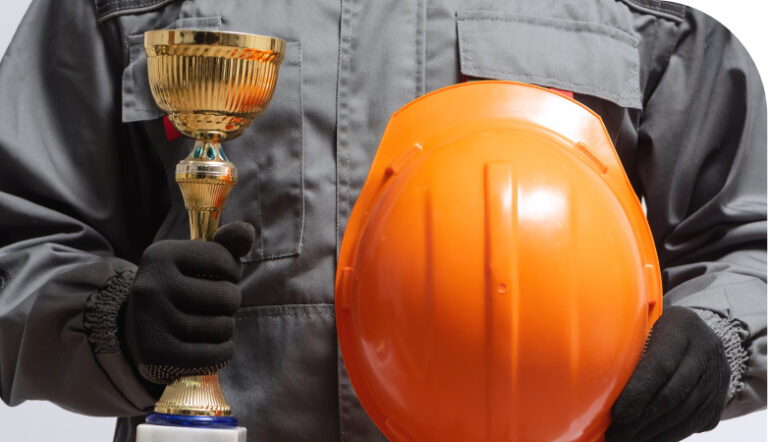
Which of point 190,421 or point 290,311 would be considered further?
point 290,311

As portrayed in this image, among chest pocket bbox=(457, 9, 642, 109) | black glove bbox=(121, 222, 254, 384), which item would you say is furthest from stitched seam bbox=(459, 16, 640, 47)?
black glove bbox=(121, 222, 254, 384)

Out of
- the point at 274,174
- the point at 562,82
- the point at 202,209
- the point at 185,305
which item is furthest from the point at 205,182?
the point at 562,82

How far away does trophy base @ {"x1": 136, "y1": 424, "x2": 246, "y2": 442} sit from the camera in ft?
3.63

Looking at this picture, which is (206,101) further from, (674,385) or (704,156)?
(704,156)

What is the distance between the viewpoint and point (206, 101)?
117cm

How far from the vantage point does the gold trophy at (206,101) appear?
1.14 meters

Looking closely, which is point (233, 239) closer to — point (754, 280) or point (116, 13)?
point (116, 13)

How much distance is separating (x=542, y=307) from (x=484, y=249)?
3.4 inches

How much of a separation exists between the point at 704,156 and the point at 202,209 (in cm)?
77

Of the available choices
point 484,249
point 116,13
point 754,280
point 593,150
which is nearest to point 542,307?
point 484,249

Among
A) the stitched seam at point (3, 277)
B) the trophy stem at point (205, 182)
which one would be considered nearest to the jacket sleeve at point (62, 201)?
the stitched seam at point (3, 277)

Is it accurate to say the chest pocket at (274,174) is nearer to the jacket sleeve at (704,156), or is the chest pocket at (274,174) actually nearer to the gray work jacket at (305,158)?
the gray work jacket at (305,158)

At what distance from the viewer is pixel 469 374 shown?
1.12m

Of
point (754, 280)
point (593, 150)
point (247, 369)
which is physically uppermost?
point (593, 150)
